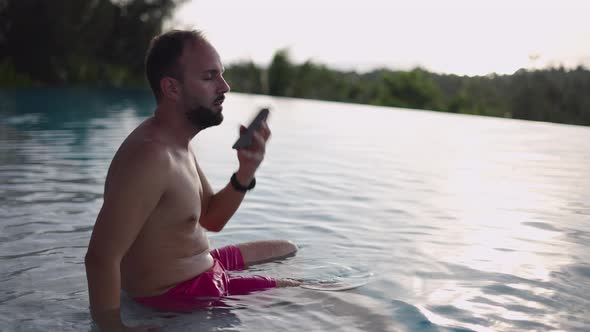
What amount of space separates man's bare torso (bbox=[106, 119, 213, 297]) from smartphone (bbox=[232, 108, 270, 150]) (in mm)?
180

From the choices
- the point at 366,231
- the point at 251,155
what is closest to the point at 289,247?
the point at 366,231

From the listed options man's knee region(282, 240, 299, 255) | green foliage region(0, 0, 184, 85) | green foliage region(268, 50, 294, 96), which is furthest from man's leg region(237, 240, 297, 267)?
green foliage region(0, 0, 184, 85)

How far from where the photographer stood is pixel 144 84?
79.5 ft

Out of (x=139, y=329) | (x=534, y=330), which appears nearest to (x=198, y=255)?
(x=139, y=329)

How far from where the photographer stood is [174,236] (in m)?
1.93

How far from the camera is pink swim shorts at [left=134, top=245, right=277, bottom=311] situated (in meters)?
2.07

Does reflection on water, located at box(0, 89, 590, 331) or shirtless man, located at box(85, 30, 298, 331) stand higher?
shirtless man, located at box(85, 30, 298, 331)

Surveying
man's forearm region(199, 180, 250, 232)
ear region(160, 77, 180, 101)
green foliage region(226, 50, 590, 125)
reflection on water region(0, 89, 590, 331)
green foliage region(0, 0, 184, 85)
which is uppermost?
green foliage region(0, 0, 184, 85)

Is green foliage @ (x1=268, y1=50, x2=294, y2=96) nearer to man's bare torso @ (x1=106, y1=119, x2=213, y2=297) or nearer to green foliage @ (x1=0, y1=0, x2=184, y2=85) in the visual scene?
green foliage @ (x1=0, y1=0, x2=184, y2=85)

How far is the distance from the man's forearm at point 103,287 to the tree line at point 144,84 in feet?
54.1

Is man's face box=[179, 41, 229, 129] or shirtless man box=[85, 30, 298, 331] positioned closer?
shirtless man box=[85, 30, 298, 331]

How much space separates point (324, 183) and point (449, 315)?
3.03 meters

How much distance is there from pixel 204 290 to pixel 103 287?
506mm

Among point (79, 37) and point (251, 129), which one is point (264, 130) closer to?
point (251, 129)
